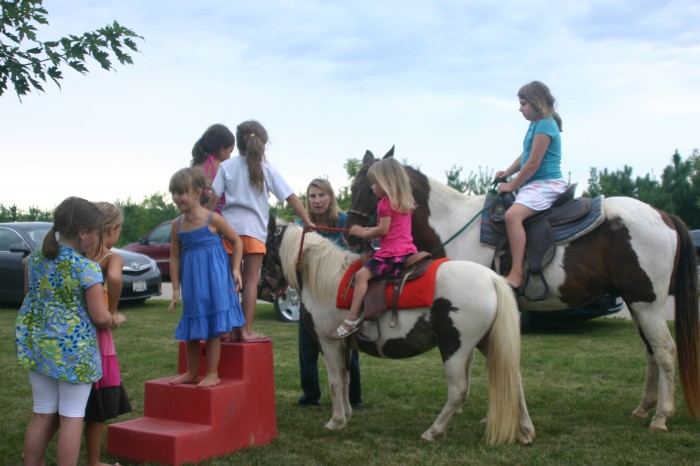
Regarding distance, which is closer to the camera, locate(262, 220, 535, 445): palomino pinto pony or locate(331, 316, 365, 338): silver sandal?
locate(262, 220, 535, 445): palomino pinto pony

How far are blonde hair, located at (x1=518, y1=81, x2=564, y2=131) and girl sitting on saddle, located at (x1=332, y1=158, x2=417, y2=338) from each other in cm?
139

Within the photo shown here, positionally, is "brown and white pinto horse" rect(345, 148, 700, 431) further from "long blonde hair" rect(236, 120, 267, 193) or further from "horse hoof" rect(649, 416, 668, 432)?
"long blonde hair" rect(236, 120, 267, 193)

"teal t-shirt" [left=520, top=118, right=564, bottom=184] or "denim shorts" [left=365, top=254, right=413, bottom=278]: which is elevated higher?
"teal t-shirt" [left=520, top=118, right=564, bottom=184]

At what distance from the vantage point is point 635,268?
5.55m

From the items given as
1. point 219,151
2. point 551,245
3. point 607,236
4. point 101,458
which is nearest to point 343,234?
point 219,151

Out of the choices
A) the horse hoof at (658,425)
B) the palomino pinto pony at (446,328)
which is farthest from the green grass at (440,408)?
the palomino pinto pony at (446,328)

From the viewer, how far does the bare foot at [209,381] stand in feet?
15.3

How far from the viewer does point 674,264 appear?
5672mm

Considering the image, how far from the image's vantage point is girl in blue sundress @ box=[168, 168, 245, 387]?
15.0 feet

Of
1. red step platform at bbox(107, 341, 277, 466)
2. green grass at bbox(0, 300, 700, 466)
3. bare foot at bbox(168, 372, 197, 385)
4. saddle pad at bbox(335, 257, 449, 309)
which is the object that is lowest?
green grass at bbox(0, 300, 700, 466)

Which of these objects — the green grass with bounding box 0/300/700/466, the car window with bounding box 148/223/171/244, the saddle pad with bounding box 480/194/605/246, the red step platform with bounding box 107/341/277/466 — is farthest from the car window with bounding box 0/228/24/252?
the saddle pad with bounding box 480/194/605/246

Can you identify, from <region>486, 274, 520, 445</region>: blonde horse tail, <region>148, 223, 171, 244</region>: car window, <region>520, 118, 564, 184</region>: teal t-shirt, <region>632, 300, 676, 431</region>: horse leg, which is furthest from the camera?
<region>148, 223, 171, 244</region>: car window

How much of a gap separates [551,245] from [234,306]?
244cm

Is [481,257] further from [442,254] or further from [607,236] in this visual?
[607,236]
